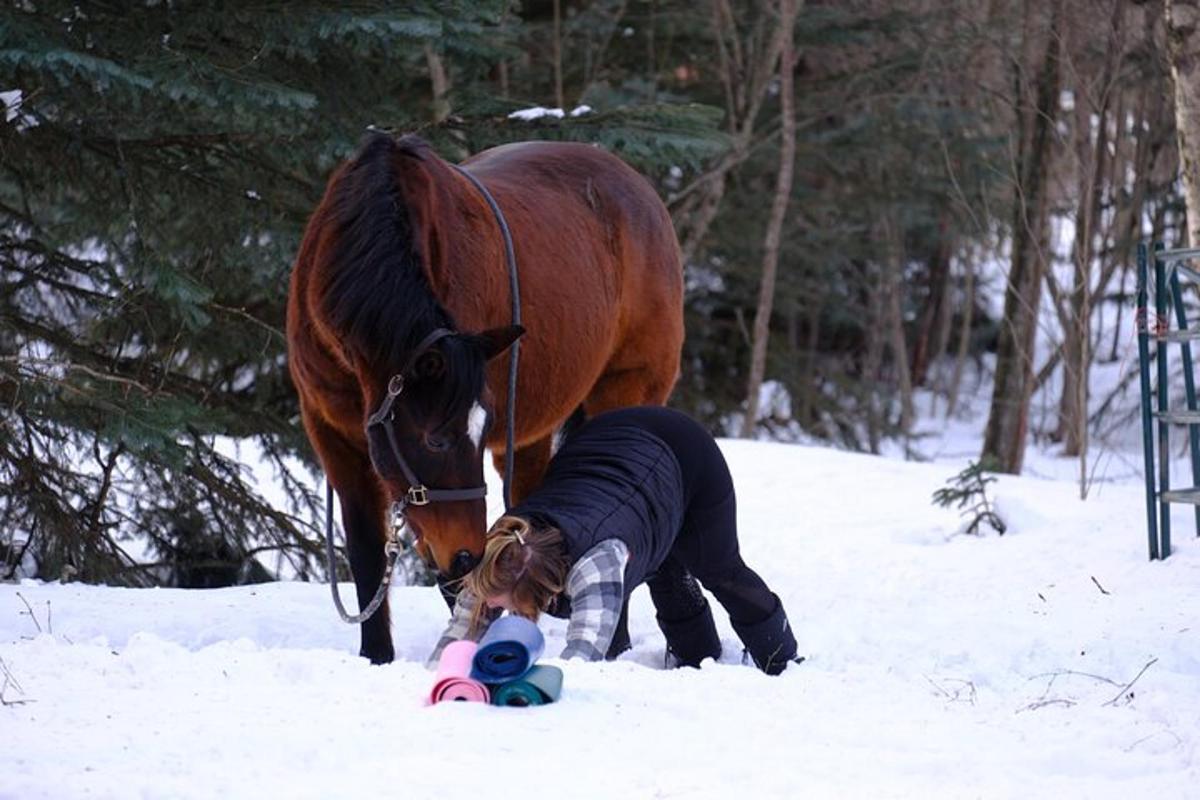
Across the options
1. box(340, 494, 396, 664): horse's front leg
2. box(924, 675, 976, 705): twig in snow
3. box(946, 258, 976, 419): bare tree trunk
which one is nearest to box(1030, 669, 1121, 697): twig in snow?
box(924, 675, 976, 705): twig in snow

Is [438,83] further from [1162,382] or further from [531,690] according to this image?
[531,690]

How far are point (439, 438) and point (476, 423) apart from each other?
0.14m

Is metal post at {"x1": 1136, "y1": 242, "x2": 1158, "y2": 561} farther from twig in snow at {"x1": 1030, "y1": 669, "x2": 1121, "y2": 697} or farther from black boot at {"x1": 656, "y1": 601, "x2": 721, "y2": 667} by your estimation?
black boot at {"x1": 656, "y1": 601, "x2": 721, "y2": 667}

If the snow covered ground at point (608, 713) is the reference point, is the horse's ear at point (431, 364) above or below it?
above

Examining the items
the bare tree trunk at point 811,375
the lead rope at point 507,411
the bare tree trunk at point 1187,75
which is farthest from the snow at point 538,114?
the bare tree trunk at point 811,375

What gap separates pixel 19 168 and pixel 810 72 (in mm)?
11178

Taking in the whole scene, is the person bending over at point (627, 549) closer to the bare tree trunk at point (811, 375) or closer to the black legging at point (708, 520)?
the black legging at point (708, 520)

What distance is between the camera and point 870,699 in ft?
13.5

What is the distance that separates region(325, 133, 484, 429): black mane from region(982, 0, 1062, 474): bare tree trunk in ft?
29.1

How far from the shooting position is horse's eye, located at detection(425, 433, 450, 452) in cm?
439

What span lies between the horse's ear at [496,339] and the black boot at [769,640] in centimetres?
142

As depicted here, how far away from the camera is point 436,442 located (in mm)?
4398

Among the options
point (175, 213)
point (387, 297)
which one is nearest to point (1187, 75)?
point (387, 297)

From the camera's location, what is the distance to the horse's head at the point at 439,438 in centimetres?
438
